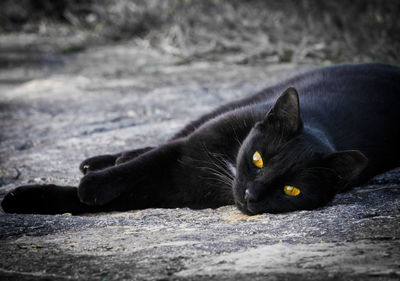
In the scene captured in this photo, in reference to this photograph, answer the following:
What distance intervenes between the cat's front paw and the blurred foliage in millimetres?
3617

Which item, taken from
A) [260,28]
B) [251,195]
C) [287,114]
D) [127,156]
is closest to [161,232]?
[251,195]

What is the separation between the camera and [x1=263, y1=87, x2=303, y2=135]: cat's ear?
1.84 meters

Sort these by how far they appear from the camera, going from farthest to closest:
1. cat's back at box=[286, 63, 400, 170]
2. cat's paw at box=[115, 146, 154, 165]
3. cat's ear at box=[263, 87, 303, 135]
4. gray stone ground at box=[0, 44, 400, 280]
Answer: cat's paw at box=[115, 146, 154, 165] < cat's back at box=[286, 63, 400, 170] < cat's ear at box=[263, 87, 303, 135] < gray stone ground at box=[0, 44, 400, 280]

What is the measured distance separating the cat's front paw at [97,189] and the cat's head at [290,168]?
626mm

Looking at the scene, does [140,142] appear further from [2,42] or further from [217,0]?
[2,42]

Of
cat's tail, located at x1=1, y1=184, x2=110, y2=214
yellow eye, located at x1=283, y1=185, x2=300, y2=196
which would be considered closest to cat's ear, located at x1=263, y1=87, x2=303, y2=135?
yellow eye, located at x1=283, y1=185, x2=300, y2=196

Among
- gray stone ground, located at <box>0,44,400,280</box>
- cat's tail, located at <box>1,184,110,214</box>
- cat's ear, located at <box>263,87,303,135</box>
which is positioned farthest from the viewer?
cat's tail, located at <box>1,184,110,214</box>

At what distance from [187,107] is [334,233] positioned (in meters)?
2.49

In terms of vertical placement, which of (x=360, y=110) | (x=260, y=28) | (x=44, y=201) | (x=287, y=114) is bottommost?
(x=44, y=201)

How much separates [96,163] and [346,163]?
4.58 ft

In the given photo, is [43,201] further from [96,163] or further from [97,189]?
[96,163]

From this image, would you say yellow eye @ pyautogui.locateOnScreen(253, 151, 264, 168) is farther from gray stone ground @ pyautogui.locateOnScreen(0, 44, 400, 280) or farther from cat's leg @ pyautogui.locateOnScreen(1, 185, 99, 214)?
cat's leg @ pyautogui.locateOnScreen(1, 185, 99, 214)

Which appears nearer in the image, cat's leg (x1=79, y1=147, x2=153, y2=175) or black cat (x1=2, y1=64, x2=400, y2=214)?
black cat (x1=2, y1=64, x2=400, y2=214)

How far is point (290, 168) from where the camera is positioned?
1805mm
